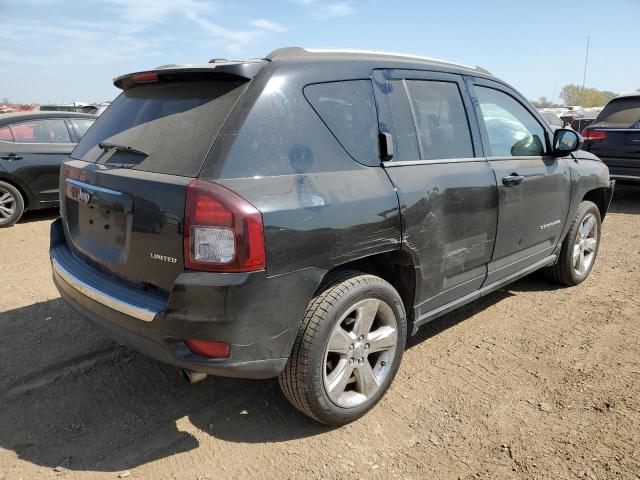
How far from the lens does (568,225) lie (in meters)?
4.45

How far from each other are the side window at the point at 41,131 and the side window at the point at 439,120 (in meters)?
6.42

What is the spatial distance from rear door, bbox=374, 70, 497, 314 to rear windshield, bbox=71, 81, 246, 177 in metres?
0.92

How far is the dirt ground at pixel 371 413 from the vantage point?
2420 millimetres

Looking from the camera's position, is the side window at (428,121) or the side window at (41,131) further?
the side window at (41,131)

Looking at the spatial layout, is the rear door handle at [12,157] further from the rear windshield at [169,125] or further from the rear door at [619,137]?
the rear door at [619,137]

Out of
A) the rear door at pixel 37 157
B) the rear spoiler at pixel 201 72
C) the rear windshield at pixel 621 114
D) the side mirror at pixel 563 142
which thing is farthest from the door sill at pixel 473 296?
the rear door at pixel 37 157

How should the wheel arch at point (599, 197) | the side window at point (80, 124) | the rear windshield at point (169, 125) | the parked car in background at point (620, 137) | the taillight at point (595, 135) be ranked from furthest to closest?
the taillight at point (595, 135) → the parked car in background at point (620, 137) → the side window at point (80, 124) → the wheel arch at point (599, 197) → the rear windshield at point (169, 125)

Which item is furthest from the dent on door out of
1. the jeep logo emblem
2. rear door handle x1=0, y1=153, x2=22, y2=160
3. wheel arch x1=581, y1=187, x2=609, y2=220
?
rear door handle x1=0, y1=153, x2=22, y2=160

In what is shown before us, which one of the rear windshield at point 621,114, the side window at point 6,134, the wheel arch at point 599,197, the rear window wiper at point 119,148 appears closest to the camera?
the rear window wiper at point 119,148

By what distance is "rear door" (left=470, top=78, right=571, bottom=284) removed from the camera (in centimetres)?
352

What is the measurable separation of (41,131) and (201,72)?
623 centimetres

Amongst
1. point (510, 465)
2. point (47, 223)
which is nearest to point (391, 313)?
point (510, 465)

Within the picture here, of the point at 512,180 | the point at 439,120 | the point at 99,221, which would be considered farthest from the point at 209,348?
the point at 512,180

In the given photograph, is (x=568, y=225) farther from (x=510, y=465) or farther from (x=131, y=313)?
(x=131, y=313)
